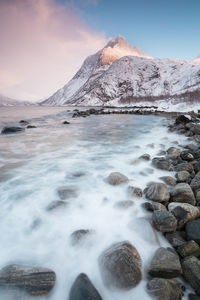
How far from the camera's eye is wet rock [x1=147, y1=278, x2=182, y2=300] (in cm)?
149

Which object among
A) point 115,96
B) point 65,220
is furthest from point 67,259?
point 115,96

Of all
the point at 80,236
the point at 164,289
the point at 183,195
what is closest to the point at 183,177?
the point at 183,195

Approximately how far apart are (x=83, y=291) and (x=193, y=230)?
5.12 ft

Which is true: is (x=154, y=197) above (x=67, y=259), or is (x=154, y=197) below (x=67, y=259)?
above

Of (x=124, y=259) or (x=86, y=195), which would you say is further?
(x=86, y=195)

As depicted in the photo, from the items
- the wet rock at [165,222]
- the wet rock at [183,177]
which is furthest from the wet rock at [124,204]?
the wet rock at [183,177]

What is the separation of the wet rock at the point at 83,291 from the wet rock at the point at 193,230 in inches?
53.2

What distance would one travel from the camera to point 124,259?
5.60 feet

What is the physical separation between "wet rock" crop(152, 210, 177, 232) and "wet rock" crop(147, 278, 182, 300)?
2.17ft

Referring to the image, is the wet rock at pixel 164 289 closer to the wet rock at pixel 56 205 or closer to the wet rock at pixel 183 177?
the wet rock at pixel 56 205

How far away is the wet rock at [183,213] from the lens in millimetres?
2231

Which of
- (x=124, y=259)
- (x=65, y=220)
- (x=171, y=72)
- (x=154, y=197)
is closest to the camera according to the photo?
(x=124, y=259)

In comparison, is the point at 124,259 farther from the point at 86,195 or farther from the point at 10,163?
the point at 10,163

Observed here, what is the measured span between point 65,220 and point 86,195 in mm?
801
